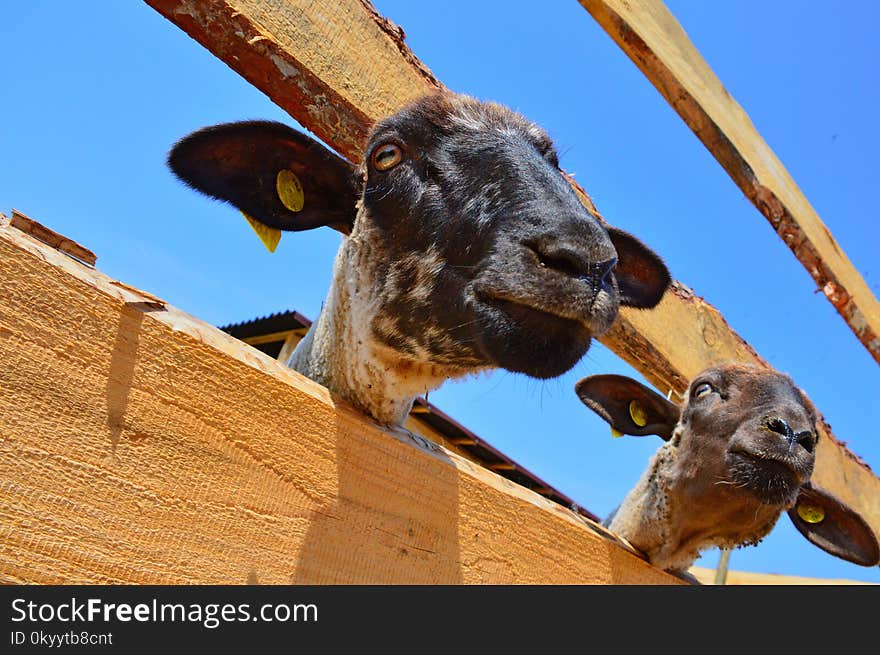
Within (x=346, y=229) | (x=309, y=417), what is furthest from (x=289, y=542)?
(x=346, y=229)

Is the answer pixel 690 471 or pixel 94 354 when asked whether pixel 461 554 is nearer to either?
pixel 94 354

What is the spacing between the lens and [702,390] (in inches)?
156

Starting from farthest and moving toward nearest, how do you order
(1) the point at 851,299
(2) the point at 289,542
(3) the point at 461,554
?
(1) the point at 851,299 < (3) the point at 461,554 < (2) the point at 289,542

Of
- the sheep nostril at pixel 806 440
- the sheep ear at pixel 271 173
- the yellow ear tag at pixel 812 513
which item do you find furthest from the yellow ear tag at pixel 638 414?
the sheep ear at pixel 271 173

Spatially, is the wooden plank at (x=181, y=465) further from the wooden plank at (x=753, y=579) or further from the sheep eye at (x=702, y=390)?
the wooden plank at (x=753, y=579)

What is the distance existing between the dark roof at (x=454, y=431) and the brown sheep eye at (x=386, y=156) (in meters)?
5.23

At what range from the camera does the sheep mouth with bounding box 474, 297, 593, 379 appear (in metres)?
1.81

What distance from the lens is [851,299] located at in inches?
188

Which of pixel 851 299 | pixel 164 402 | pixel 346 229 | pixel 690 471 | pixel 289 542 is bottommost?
pixel 289 542

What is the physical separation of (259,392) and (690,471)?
277 cm

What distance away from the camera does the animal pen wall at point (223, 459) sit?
1182mm

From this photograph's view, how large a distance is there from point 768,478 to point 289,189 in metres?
2.36

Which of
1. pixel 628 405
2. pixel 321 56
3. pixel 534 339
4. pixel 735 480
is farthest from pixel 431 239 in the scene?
pixel 628 405
